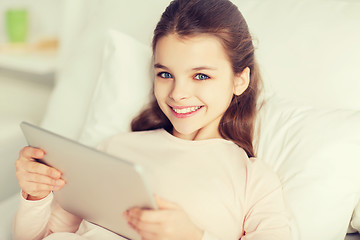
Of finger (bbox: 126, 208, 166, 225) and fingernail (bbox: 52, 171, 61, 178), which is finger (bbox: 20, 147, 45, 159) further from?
finger (bbox: 126, 208, 166, 225)

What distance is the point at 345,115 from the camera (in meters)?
0.88

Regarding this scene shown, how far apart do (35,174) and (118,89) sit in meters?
0.37

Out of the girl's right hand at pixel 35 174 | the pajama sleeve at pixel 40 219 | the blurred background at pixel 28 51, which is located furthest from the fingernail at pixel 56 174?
the blurred background at pixel 28 51

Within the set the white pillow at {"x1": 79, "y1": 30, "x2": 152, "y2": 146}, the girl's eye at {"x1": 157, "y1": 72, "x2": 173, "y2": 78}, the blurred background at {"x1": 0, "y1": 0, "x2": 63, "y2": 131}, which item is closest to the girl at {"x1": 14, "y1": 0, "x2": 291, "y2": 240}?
the girl's eye at {"x1": 157, "y1": 72, "x2": 173, "y2": 78}

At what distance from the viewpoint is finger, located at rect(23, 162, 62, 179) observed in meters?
0.75

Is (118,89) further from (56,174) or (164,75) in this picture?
(56,174)

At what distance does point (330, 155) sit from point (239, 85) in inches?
9.5

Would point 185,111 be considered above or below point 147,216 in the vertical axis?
above

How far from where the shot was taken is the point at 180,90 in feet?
2.72

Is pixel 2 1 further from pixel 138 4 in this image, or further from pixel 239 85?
pixel 239 85

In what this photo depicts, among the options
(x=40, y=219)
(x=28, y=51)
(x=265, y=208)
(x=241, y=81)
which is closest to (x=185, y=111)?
(x=241, y=81)

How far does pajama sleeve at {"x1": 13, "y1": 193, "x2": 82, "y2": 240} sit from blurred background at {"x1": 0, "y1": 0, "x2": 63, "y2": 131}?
3.08 feet

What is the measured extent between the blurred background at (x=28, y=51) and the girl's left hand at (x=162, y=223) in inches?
46.4

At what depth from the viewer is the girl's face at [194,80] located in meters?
0.82
